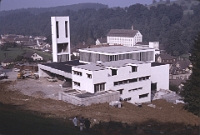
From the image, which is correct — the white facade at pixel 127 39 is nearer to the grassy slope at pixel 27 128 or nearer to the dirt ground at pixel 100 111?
the dirt ground at pixel 100 111

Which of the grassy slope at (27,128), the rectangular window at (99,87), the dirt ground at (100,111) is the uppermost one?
the grassy slope at (27,128)

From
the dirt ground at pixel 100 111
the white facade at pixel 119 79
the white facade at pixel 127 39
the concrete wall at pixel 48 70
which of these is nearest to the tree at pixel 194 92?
the dirt ground at pixel 100 111

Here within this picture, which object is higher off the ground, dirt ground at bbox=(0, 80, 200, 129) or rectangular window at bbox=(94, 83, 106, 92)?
rectangular window at bbox=(94, 83, 106, 92)

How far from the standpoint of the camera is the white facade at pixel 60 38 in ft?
36.7

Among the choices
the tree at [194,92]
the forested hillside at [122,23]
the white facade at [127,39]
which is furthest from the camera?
the forested hillside at [122,23]

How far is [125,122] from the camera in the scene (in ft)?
17.7

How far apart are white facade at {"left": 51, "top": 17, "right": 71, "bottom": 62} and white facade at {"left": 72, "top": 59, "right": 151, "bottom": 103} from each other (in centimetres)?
333

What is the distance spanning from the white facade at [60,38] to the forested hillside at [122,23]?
1380cm

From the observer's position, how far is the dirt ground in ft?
18.7

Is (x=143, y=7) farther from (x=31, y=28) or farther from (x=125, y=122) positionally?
(x=125, y=122)

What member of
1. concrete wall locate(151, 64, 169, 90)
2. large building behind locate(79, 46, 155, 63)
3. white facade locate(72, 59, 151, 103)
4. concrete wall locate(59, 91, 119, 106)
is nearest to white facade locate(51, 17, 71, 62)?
large building behind locate(79, 46, 155, 63)

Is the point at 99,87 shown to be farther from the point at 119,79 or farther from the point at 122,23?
the point at 122,23

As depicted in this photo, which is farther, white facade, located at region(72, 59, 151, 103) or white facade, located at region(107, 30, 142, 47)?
white facade, located at region(107, 30, 142, 47)

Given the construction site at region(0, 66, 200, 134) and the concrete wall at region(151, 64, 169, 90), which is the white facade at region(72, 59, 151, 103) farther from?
the concrete wall at region(151, 64, 169, 90)
